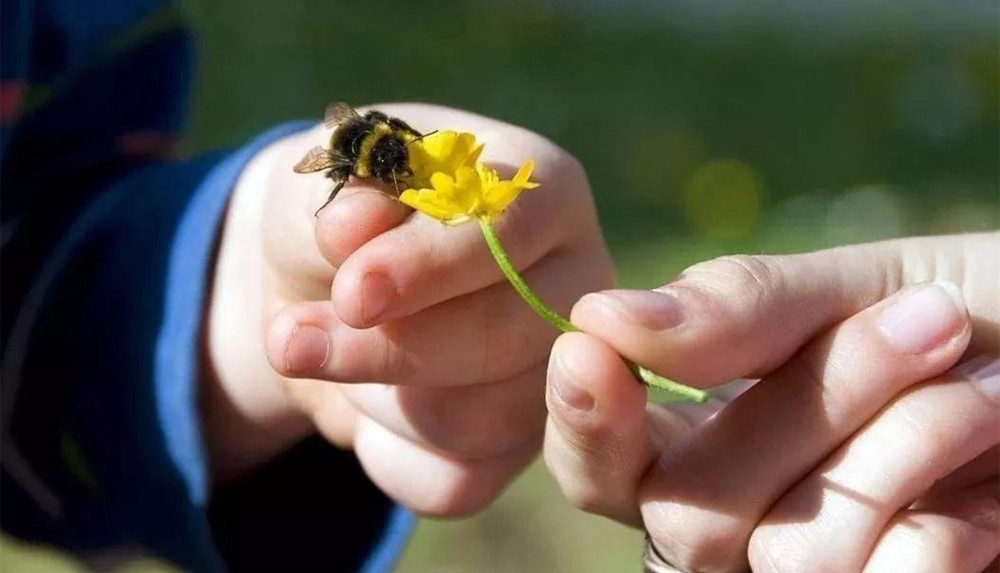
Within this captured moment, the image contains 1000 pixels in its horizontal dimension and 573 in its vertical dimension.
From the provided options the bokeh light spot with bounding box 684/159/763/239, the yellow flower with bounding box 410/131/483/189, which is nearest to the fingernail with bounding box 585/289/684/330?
the yellow flower with bounding box 410/131/483/189

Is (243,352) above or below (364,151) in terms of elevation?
below

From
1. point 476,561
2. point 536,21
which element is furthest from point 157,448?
point 536,21

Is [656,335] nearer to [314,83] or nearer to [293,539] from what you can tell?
[293,539]

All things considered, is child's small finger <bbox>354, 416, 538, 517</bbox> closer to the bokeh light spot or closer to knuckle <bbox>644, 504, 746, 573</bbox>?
knuckle <bbox>644, 504, 746, 573</bbox>

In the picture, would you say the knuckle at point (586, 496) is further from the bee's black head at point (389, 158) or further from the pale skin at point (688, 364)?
the bee's black head at point (389, 158)

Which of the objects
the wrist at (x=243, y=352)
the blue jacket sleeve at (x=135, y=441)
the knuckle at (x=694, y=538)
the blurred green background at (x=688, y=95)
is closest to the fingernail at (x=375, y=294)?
the knuckle at (x=694, y=538)

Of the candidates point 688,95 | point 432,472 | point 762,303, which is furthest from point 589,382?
point 688,95

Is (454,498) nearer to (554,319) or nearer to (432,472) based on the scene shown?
(432,472)
